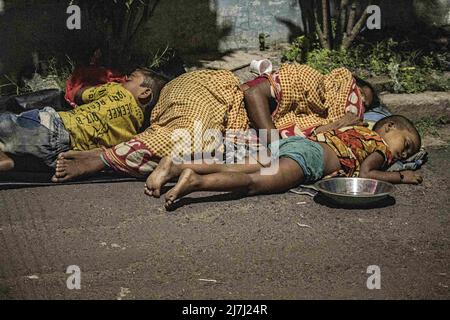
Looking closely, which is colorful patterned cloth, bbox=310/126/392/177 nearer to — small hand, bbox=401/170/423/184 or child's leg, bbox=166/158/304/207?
small hand, bbox=401/170/423/184

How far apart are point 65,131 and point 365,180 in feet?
7.15

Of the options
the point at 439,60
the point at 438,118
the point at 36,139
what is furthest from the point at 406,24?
the point at 36,139

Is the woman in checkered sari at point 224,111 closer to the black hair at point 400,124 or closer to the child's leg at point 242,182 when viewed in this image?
the black hair at point 400,124

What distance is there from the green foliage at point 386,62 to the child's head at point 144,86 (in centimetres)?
206

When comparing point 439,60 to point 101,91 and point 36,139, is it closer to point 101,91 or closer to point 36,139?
point 101,91

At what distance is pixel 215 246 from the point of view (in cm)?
447

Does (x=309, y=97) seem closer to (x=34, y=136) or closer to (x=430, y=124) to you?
(x=430, y=124)

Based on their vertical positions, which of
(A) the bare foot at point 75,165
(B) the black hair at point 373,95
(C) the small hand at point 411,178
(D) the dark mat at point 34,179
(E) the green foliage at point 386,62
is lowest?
(C) the small hand at point 411,178

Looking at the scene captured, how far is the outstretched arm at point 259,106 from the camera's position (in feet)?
18.5

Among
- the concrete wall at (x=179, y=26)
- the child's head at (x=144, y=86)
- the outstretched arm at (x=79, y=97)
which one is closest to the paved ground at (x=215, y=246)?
the child's head at (x=144, y=86)

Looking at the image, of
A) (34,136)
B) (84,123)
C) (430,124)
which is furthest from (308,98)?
(34,136)

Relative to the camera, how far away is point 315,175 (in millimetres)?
5301
